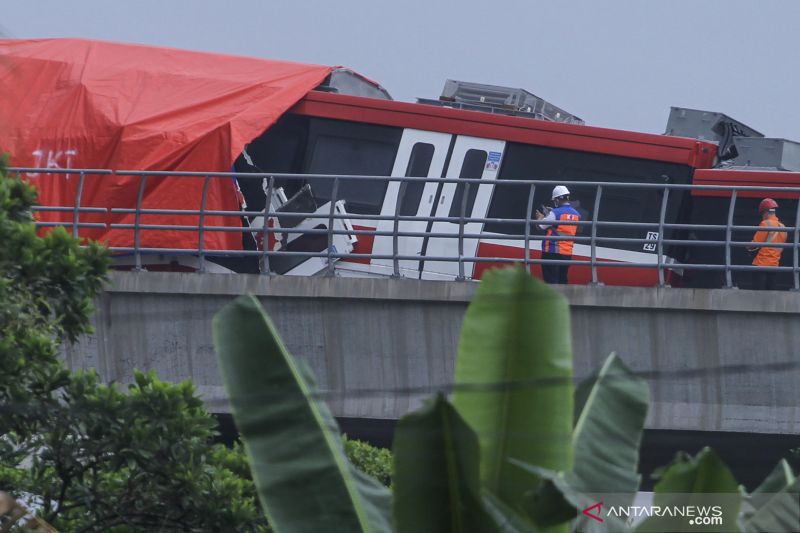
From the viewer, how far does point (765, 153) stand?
16.0 metres

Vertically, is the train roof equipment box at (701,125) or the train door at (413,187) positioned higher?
the train roof equipment box at (701,125)

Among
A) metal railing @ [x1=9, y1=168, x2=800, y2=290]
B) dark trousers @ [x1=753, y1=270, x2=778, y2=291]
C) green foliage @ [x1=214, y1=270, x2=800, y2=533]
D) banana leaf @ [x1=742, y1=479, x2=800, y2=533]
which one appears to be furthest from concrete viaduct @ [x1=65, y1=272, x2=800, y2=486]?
banana leaf @ [x1=742, y1=479, x2=800, y2=533]

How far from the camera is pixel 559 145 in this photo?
1598cm

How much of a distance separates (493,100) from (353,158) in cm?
212

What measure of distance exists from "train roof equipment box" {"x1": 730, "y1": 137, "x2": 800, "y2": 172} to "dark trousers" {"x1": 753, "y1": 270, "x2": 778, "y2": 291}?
1462mm

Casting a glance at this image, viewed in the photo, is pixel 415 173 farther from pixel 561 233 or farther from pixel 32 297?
pixel 32 297

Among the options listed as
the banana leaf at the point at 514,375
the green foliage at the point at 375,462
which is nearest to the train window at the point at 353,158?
the green foliage at the point at 375,462

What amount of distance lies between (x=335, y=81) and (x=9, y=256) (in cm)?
1063

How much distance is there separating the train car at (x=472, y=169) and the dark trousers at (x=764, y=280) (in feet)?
3.31

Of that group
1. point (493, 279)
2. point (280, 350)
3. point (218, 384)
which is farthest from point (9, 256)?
point (218, 384)

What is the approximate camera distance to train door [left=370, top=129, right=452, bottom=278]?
627 inches

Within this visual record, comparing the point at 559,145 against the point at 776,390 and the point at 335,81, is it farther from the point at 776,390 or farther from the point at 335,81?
the point at 776,390

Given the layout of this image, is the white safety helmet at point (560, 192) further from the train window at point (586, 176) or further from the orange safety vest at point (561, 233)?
the train window at point (586, 176)

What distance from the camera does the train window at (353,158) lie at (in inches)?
645
